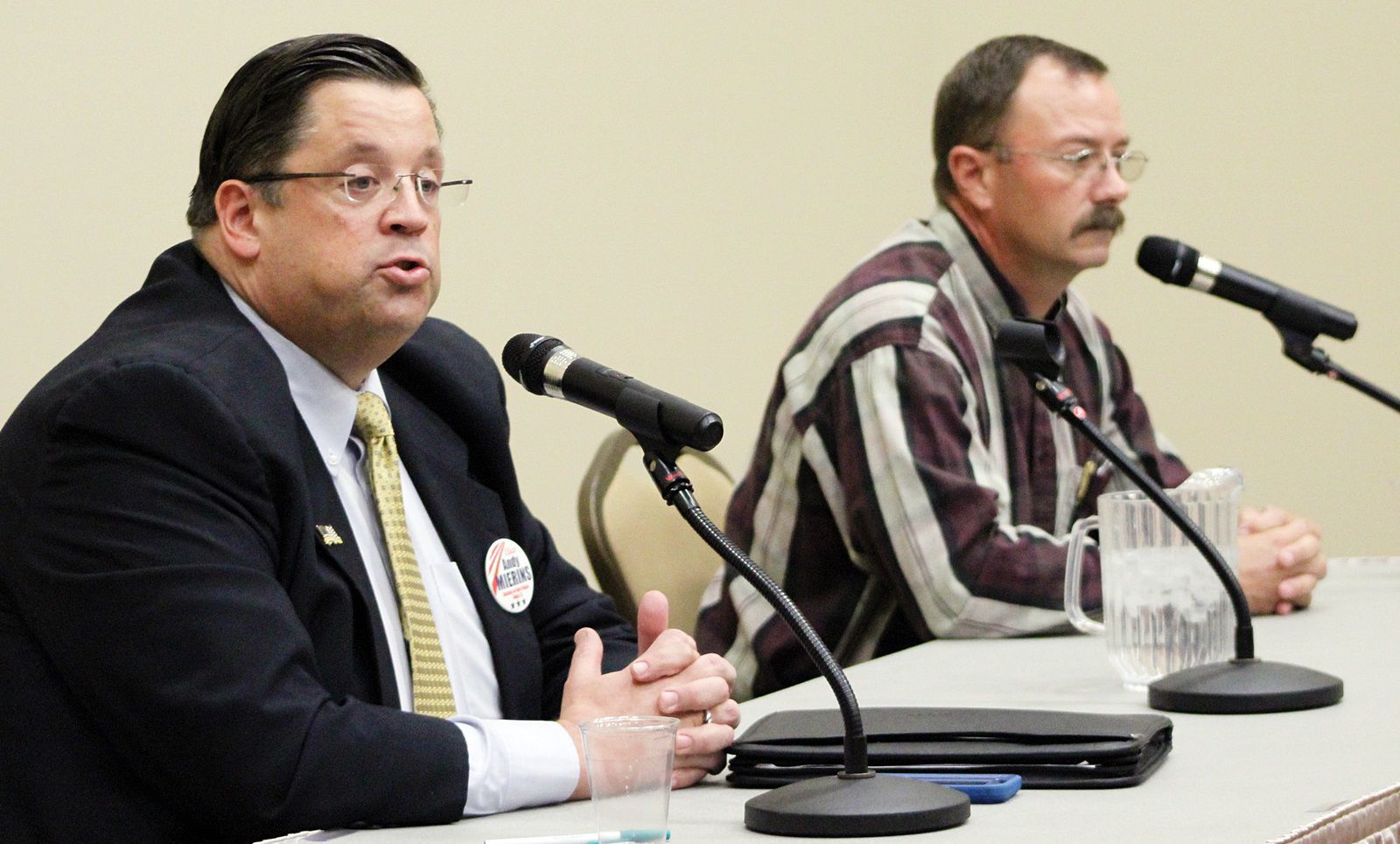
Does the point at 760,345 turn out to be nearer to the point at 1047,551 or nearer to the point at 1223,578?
the point at 1047,551

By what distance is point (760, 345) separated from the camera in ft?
14.3

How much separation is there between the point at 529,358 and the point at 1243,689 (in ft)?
2.59

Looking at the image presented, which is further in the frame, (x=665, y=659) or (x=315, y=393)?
(x=315, y=393)

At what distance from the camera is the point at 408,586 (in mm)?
1794

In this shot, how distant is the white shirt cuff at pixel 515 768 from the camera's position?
141 cm

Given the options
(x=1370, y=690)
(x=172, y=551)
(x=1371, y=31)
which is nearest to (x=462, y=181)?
(x=172, y=551)

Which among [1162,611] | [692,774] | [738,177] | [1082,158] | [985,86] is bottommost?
[692,774]

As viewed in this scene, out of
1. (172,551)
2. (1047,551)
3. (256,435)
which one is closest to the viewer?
(172,551)

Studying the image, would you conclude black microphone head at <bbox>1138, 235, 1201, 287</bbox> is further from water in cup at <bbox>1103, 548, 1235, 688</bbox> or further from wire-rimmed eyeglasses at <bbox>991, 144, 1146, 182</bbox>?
wire-rimmed eyeglasses at <bbox>991, 144, 1146, 182</bbox>

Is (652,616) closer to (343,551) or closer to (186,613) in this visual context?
(343,551)

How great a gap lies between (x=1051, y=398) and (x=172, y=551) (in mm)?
864

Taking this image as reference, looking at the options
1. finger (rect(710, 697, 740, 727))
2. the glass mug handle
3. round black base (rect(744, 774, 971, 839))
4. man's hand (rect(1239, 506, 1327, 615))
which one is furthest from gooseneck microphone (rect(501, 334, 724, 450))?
man's hand (rect(1239, 506, 1327, 615))

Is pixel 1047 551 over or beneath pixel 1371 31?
beneath

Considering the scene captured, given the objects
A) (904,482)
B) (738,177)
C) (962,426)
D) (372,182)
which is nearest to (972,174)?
(962,426)
